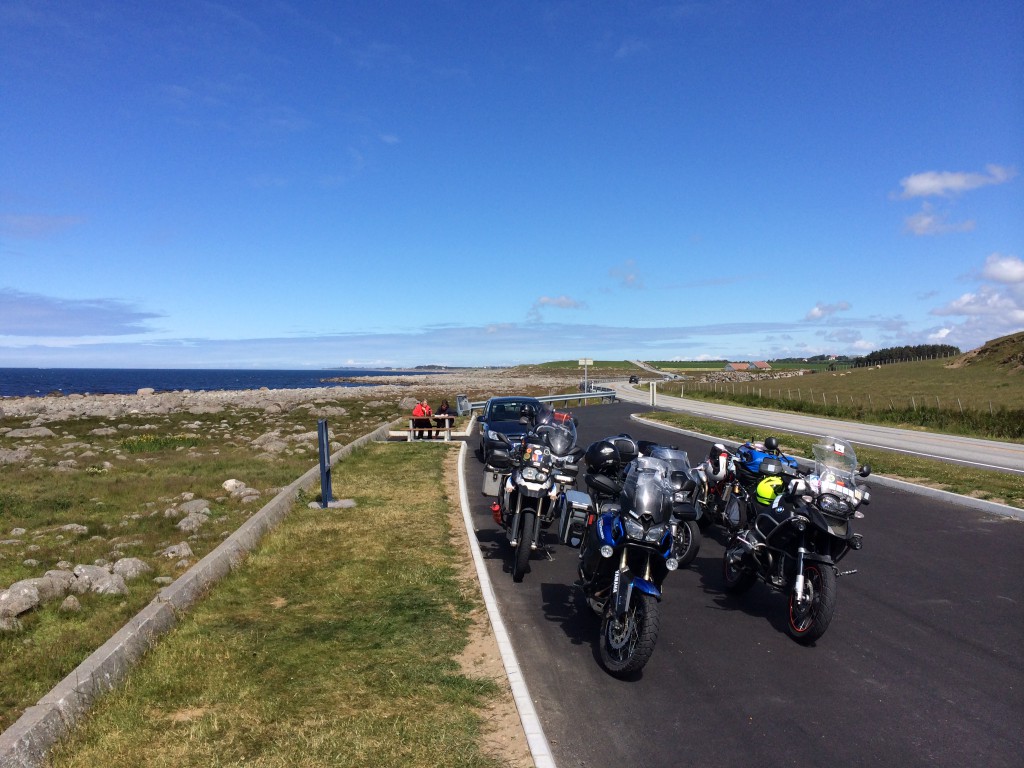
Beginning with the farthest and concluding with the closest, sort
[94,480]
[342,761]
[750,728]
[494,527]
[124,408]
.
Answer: [124,408]
[94,480]
[494,527]
[750,728]
[342,761]

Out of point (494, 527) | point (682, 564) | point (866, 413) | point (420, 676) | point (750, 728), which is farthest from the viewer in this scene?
point (866, 413)

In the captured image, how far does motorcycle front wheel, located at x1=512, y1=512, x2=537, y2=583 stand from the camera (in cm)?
787

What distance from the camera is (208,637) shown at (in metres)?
5.96

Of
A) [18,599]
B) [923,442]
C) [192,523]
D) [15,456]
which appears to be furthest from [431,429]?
[18,599]

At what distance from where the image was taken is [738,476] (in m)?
8.91

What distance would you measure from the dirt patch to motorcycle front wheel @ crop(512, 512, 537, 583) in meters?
0.48

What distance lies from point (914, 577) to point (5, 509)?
43.8 feet

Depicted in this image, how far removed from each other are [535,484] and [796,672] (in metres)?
3.38

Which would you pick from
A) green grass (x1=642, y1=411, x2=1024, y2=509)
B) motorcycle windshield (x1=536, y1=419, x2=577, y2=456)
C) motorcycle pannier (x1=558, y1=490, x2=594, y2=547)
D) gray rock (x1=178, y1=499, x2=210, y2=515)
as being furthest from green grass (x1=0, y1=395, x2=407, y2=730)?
green grass (x1=642, y1=411, x2=1024, y2=509)

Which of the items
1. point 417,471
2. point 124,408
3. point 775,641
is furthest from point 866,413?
point 124,408

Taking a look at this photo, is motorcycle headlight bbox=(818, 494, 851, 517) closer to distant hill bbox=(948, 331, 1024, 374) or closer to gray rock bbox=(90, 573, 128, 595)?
gray rock bbox=(90, 573, 128, 595)

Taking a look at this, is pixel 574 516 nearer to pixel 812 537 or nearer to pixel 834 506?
pixel 812 537

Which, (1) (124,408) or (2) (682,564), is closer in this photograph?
(2) (682,564)

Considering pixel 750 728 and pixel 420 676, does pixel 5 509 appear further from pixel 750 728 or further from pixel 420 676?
pixel 750 728
